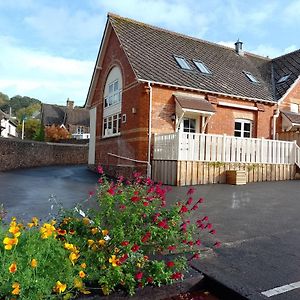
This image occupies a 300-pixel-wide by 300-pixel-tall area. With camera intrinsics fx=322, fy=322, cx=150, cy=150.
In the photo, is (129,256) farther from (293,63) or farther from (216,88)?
(293,63)

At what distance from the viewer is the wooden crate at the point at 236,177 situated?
1342cm

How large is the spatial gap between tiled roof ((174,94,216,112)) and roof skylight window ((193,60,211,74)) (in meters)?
2.66

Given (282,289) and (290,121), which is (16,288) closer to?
(282,289)

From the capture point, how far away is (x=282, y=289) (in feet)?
12.2

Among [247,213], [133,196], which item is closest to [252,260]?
[133,196]

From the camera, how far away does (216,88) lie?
680 inches

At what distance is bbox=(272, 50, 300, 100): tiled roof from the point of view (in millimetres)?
20250

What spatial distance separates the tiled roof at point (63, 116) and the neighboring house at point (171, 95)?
37211 mm

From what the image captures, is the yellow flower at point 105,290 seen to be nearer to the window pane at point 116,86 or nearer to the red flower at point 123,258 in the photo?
the red flower at point 123,258

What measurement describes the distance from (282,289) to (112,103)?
666 inches

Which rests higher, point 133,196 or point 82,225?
point 133,196

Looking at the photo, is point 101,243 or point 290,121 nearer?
point 101,243

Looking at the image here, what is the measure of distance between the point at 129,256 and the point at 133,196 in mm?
816

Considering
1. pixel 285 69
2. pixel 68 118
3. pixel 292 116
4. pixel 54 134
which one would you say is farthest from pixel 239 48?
pixel 68 118
